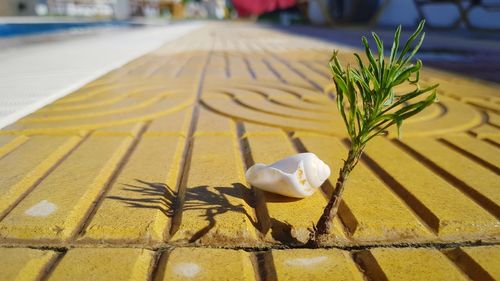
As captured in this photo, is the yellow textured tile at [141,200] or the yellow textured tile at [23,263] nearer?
the yellow textured tile at [23,263]

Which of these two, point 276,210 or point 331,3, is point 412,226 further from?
point 331,3

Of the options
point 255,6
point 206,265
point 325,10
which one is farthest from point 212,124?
point 255,6

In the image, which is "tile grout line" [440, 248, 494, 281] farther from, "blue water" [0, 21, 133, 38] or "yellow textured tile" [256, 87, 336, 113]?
"blue water" [0, 21, 133, 38]

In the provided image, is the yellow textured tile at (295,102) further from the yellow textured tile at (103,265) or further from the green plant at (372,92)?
Answer: the yellow textured tile at (103,265)

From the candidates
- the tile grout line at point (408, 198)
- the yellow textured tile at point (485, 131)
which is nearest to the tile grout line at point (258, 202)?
the tile grout line at point (408, 198)

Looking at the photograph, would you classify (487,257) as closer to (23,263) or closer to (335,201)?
(335,201)

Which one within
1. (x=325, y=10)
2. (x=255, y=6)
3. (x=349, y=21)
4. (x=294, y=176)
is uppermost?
(x=255, y=6)

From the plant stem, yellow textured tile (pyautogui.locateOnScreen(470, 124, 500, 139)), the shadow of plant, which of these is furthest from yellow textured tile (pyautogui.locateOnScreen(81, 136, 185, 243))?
yellow textured tile (pyautogui.locateOnScreen(470, 124, 500, 139))

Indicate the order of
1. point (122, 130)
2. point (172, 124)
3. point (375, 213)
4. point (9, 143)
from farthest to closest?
point (172, 124) < point (122, 130) < point (9, 143) < point (375, 213)
